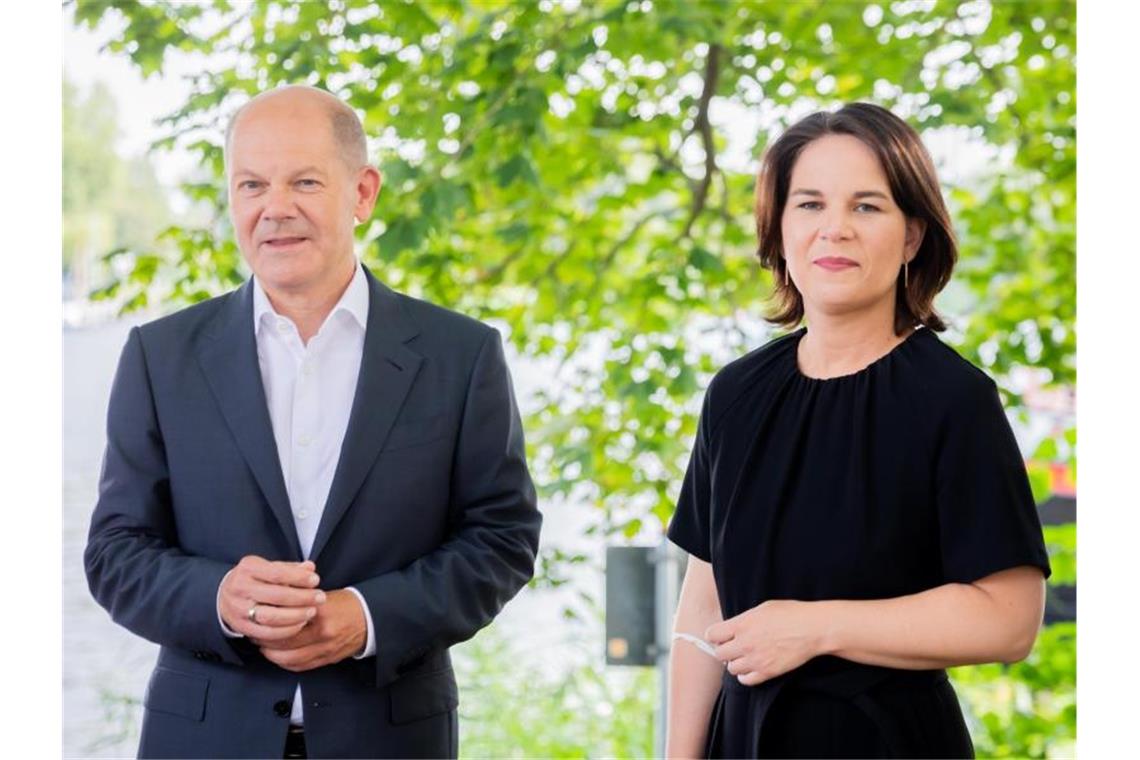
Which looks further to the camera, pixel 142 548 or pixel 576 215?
pixel 576 215

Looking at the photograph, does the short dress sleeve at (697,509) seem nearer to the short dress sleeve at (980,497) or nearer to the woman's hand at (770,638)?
the woman's hand at (770,638)

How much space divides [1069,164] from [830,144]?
2930 mm

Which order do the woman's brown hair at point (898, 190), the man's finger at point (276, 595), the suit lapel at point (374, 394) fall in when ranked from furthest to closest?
the suit lapel at point (374, 394) → the man's finger at point (276, 595) → the woman's brown hair at point (898, 190)

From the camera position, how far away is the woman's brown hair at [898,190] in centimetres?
179

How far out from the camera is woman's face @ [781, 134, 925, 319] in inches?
70.2

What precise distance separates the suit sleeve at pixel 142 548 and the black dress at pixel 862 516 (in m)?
0.75

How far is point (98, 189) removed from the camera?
4.65 metres

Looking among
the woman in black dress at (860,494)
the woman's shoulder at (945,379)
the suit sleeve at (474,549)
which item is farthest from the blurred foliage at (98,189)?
the woman's shoulder at (945,379)

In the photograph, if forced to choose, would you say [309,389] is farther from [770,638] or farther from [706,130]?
[706,130]

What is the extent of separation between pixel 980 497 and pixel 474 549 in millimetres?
755

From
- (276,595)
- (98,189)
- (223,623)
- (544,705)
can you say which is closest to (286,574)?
(276,595)

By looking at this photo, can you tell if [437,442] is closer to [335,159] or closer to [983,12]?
[335,159]
